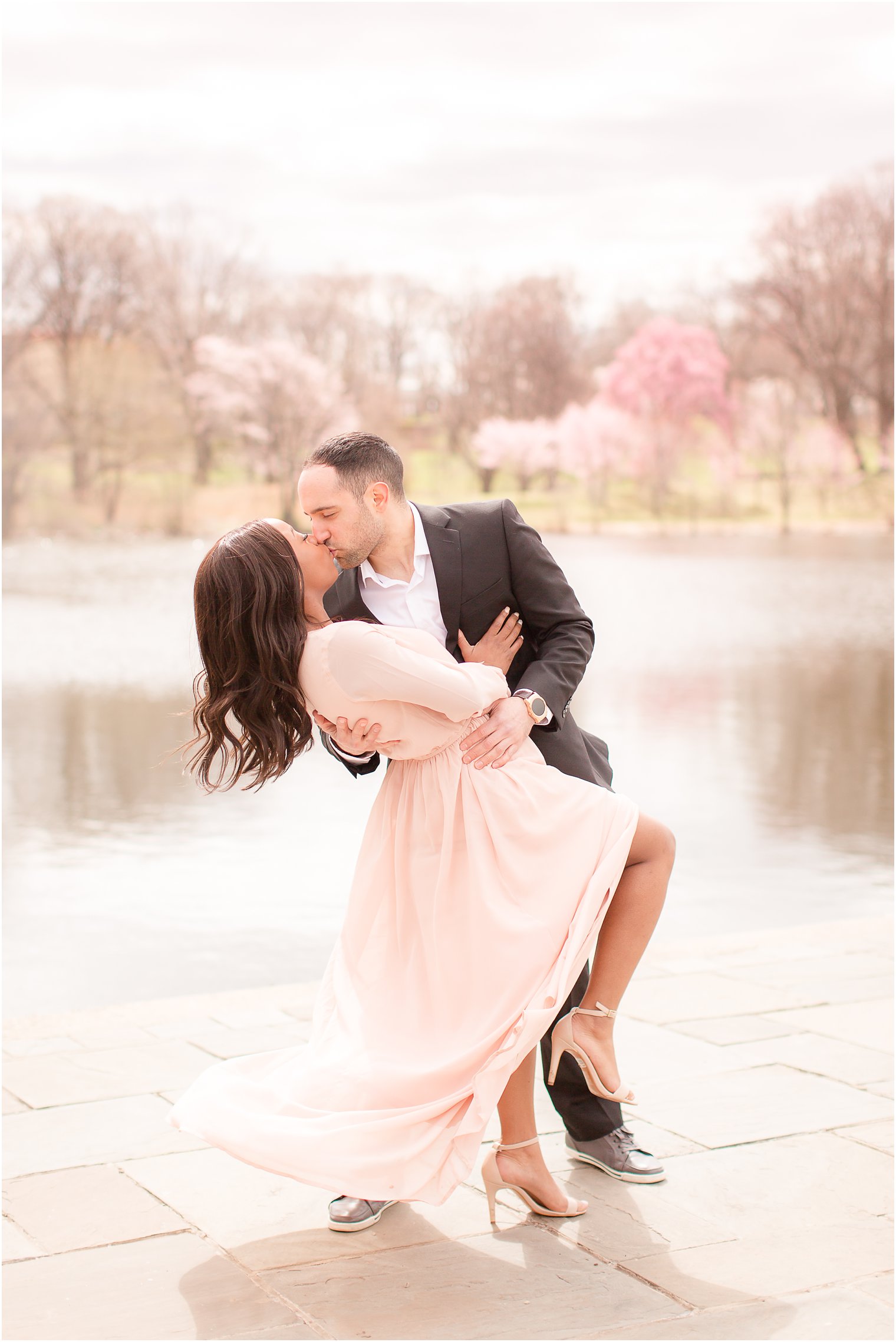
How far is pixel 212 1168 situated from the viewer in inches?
107

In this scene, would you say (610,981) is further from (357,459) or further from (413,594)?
(357,459)

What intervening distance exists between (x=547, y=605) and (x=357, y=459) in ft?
1.47

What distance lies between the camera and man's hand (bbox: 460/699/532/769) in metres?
2.37

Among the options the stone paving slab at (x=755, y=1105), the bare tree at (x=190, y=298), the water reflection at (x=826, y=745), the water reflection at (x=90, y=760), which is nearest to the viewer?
the stone paving slab at (x=755, y=1105)

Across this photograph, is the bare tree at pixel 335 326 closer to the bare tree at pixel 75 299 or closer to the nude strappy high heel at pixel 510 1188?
the bare tree at pixel 75 299

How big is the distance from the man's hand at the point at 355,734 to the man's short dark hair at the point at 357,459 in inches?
14.2

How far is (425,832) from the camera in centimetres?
238

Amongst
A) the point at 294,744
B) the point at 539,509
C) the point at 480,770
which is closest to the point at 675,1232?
the point at 480,770

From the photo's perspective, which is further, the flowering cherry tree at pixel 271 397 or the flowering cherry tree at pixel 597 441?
the flowering cherry tree at pixel 597 441

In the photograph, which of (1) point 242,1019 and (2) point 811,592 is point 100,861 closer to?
(1) point 242,1019

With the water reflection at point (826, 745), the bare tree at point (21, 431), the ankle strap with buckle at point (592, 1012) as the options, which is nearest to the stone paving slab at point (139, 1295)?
the ankle strap with buckle at point (592, 1012)

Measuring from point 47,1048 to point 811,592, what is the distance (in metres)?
18.6

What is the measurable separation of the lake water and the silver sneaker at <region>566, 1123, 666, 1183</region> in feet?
4.27

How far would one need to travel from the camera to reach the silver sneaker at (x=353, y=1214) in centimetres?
244
